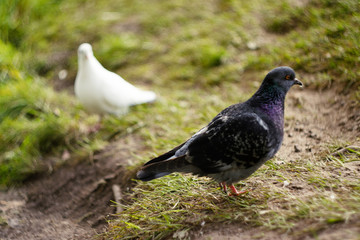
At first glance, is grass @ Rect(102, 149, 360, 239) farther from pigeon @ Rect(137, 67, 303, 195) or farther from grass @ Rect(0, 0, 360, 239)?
pigeon @ Rect(137, 67, 303, 195)

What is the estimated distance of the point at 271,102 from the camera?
2.62 metres

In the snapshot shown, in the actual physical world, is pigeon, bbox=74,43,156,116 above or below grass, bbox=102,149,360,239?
below

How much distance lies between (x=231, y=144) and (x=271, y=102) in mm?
421

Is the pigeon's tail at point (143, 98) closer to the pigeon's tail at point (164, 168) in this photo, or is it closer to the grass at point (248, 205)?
the grass at point (248, 205)

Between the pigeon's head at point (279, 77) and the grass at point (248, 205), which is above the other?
the pigeon's head at point (279, 77)

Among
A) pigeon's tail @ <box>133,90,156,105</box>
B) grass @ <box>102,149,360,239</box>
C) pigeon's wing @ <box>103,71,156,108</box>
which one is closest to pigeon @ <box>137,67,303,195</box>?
grass @ <box>102,149,360,239</box>

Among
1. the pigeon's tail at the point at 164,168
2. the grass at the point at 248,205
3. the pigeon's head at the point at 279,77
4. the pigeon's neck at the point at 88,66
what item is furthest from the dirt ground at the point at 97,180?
the pigeon's neck at the point at 88,66

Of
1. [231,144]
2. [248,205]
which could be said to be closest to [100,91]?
[231,144]

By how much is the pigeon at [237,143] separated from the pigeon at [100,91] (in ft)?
6.71

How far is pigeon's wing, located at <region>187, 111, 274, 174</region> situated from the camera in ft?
8.04

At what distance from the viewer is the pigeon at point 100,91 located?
4.49 metres

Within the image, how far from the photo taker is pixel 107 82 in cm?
460

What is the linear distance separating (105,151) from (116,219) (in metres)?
1.29

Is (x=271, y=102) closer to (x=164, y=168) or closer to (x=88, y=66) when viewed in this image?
(x=164, y=168)
